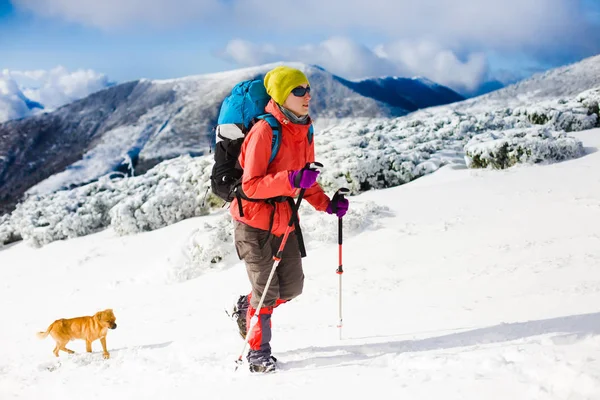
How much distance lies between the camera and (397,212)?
8.15m

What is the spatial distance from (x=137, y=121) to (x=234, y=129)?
87285mm

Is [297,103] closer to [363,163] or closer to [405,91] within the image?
[363,163]

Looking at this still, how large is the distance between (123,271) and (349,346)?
6.63 meters

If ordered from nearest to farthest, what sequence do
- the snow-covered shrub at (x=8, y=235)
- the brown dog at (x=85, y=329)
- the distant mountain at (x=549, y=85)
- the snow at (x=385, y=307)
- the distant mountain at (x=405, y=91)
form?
the snow at (x=385, y=307) → the brown dog at (x=85, y=329) → the snow-covered shrub at (x=8, y=235) → the distant mountain at (x=549, y=85) → the distant mountain at (x=405, y=91)

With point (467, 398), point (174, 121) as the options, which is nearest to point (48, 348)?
point (467, 398)

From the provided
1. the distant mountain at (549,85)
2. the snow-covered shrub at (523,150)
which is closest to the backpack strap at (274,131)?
the snow-covered shrub at (523,150)

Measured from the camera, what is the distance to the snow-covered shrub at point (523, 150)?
33.1 ft

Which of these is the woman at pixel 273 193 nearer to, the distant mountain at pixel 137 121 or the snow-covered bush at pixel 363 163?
the snow-covered bush at pixel 363 163

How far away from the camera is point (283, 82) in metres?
3.27

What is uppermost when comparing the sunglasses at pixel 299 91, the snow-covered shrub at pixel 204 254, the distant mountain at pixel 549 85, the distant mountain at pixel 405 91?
the distant mountain at pixel 405 91

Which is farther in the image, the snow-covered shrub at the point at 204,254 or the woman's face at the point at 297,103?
the snow-covered shrub at the point at 204,254

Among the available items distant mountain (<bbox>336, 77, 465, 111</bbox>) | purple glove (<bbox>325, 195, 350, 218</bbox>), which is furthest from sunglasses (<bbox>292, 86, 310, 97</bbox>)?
distant mountain (<bbox>336, 77, 465, 111</bbox>)

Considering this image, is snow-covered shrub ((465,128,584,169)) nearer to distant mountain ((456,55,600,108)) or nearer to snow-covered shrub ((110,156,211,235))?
snow-covered shrub ((110,156,211,235))

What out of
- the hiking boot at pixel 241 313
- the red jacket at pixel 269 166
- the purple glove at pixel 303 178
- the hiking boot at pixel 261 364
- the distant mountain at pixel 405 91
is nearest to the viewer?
the purple glove at pixel 303 178
